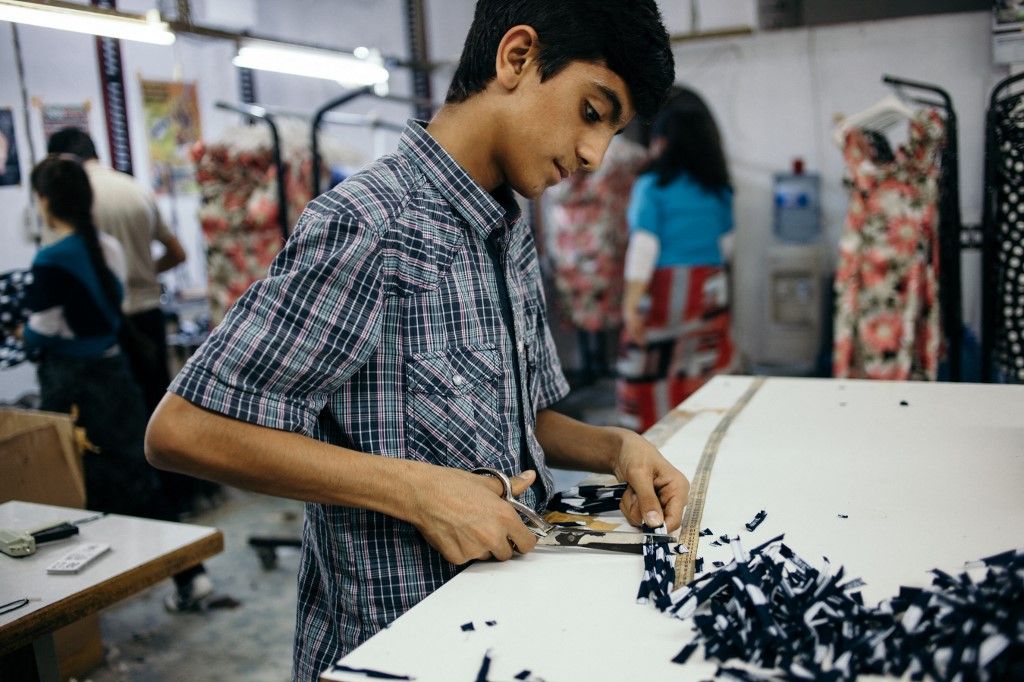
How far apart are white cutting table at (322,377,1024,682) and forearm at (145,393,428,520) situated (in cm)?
16

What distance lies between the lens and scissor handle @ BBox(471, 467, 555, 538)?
1187 millimetres

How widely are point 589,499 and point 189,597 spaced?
242cm

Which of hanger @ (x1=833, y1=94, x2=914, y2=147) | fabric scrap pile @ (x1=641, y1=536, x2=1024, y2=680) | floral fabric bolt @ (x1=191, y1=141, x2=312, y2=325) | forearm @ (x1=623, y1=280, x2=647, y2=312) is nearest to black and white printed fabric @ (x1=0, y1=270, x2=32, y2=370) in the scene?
floral fabric bolt @ (x1=191, y1=141, x2=312, y2=325)

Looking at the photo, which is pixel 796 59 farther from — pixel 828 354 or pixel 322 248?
pixel 322 248

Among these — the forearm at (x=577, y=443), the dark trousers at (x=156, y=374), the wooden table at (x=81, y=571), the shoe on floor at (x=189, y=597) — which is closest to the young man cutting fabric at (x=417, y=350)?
the forearm at (x=577, y=443)

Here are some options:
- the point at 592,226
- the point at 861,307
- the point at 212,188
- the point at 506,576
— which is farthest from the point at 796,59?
the point at 506,576

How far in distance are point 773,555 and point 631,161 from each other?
451 cm

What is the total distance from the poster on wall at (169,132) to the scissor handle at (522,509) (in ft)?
13.9

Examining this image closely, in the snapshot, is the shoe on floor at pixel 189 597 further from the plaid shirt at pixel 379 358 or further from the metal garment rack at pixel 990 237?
the metal garment rack at pixel 990 237

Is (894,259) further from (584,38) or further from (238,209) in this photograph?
(238,209)

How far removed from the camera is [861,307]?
12.4 ft

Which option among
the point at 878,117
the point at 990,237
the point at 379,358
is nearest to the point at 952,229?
the point at 990,237

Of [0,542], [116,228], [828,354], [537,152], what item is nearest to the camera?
[537,152]

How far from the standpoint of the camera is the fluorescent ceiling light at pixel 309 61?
3539mm
